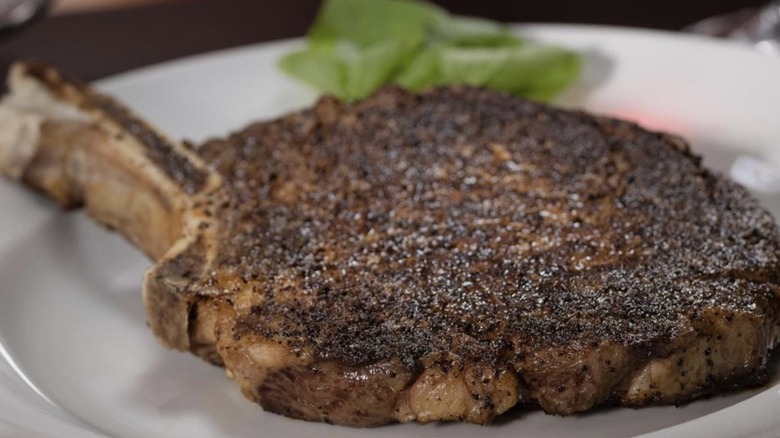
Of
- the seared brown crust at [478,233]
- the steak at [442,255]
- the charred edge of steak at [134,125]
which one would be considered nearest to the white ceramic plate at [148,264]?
the steak at [442,255]

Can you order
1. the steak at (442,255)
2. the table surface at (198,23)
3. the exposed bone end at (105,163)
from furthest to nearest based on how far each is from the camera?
the table surface at (198,23), the exposed bone end at (105,163), the steak at (442,255)

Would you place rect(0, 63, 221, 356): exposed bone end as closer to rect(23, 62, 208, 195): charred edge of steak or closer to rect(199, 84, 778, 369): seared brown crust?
rect(23, 62, 208, 195): charred edge of steak

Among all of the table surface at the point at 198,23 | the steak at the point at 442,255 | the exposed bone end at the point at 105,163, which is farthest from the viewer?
the table surface at the point at 198,23

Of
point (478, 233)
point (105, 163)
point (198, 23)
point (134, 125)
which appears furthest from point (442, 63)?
point (198, 23)

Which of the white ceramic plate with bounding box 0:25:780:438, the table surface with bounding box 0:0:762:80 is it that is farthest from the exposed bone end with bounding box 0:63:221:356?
the table surface with bounding box 0:0:762:80

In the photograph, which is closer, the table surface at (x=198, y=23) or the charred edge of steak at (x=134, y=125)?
the charred edge of steak at (x=134, y=125)

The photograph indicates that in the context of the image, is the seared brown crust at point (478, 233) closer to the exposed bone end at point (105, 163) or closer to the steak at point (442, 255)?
the steak at point (442, 255)

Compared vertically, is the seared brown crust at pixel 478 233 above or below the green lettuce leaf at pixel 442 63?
above

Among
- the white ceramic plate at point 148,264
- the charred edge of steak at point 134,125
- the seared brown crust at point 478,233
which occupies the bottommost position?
the white ceramic plate at point 148,264
